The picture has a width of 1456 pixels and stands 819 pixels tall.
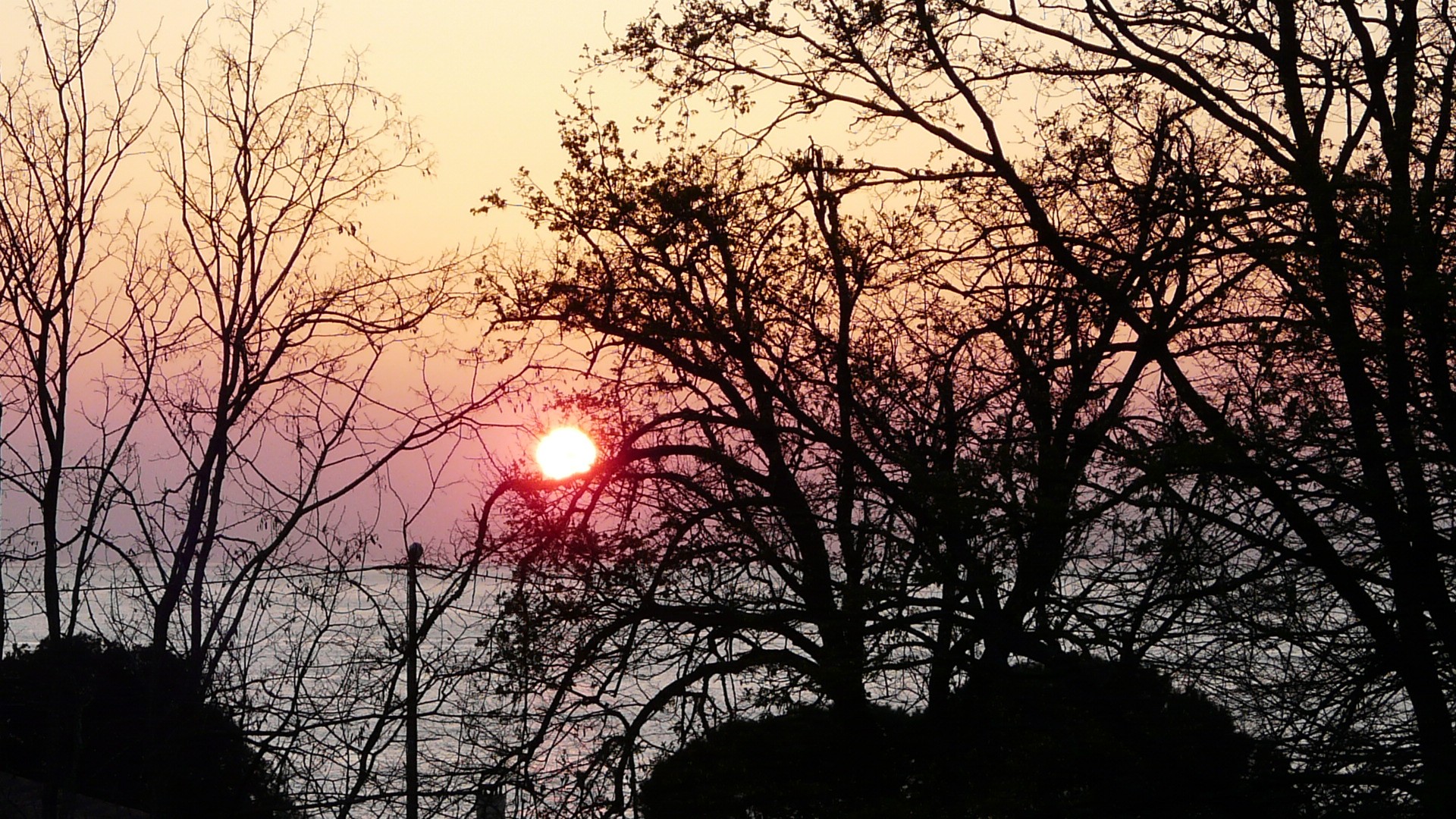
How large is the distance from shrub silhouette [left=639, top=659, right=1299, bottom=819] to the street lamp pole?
1.83 m

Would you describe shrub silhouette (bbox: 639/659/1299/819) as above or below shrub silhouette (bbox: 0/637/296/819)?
below

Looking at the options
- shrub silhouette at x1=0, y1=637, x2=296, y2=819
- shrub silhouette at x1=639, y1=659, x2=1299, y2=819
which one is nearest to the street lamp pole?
shrub silhouette at x1=0, y1=637, x2=296, y2=819

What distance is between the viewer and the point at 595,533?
362 inches

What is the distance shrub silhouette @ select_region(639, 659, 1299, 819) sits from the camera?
6.90 meters

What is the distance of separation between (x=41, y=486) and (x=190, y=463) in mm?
854

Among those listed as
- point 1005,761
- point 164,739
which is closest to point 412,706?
point 164,739

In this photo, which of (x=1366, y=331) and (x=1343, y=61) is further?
(x=1343, y=61)

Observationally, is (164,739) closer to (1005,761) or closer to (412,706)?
(412,706)

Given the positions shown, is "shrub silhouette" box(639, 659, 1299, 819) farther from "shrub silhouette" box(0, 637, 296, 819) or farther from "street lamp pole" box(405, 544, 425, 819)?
"shrub silhouette" box(0, 637, 296, 819)

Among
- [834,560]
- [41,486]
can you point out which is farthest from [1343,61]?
[41,486]

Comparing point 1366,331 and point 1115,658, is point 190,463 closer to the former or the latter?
point 1115,658

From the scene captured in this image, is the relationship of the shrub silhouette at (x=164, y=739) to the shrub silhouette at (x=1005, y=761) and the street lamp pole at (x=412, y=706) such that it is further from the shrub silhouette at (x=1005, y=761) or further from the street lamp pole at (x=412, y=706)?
the shrub silhouette at (x=1005, y=761)

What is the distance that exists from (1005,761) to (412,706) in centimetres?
332

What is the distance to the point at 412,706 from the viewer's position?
6.52m
